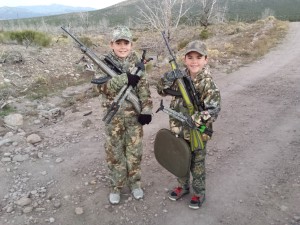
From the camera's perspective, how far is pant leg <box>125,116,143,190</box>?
153 inches

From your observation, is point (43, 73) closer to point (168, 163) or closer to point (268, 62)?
point (168, 163)

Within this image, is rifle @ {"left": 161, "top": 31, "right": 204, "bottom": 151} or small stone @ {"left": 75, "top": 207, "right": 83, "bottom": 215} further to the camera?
small stone @ {"left": 75, "top": 207, "right": 83, "bottom": 215}

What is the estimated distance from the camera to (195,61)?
11.3 ft

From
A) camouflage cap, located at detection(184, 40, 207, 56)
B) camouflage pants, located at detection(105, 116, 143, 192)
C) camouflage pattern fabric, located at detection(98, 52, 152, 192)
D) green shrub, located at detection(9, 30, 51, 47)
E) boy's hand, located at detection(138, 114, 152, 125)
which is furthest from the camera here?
green shrub, located at detection(9, 30, 51, 47)

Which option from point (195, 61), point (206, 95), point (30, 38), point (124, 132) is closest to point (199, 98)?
point (206, 95)

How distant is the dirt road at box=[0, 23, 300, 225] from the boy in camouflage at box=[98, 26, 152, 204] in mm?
291

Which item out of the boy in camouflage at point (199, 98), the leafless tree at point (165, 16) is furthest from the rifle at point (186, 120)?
the leafless tree at point (165, 16)

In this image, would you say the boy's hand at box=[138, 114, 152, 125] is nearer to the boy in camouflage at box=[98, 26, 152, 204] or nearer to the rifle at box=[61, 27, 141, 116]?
the boy in camouflage at box=[98, 26, 152, 204]

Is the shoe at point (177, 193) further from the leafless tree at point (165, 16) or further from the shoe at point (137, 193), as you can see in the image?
the leafless tree at point (165, 16)

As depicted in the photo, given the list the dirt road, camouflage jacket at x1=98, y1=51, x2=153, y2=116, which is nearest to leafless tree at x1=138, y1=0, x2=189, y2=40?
the dirt road

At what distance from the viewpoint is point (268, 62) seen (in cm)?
1191

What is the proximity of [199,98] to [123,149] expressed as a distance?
1.23 metres

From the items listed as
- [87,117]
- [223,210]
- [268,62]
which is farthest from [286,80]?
[223,210]

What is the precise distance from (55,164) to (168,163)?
7.08 ft
